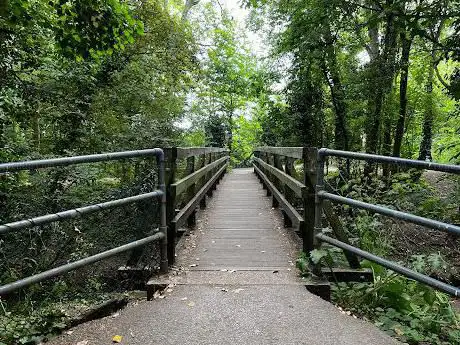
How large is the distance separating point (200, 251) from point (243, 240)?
29.5 inches

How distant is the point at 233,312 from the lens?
2752mm

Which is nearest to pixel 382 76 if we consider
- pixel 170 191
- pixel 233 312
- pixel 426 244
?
pixel 426 244

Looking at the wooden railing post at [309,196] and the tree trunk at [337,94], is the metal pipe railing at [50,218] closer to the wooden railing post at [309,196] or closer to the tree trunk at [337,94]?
the wooden railing post at [309,196]

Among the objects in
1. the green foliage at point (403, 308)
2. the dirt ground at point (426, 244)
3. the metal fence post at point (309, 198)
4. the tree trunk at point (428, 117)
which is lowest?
the dirt ground at point (426, 244)

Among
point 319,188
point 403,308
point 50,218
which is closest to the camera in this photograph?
point 50,218

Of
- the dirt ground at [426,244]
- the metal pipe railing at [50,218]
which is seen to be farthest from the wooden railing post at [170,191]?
the dirt ground at [426,244]

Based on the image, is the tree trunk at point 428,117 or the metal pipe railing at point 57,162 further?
the tree trunk at point 428,117

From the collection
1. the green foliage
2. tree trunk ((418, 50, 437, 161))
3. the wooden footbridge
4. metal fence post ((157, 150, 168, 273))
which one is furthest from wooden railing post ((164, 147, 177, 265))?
tree trunk ((418, 50, 437, 161))

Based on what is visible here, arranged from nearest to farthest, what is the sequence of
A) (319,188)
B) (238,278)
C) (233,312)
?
(233,312) → (319,188) → (238,278)

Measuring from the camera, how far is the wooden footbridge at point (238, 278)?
236cm

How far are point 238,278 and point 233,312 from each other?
705 mm

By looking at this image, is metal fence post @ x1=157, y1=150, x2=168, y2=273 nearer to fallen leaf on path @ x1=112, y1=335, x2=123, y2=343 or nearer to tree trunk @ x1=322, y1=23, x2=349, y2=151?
fallen leaf on path @ x1=112, y1=335, x2=123, y2=343

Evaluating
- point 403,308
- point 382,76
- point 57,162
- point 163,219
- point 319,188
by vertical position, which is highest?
point 382,76

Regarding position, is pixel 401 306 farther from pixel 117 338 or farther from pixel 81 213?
pixel 81 213
